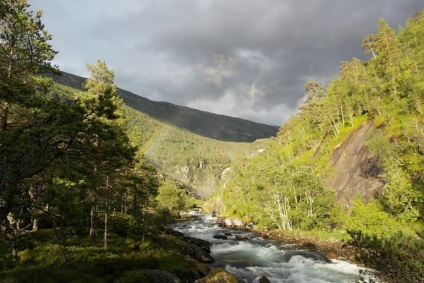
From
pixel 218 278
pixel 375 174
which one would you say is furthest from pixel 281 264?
pixel 375 174

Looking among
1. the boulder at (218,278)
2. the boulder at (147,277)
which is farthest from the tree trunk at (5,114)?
the boulder at (218,278)

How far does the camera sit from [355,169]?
57.8 meters

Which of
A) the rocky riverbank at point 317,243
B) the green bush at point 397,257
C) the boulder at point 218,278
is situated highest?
the green bush at point 397,257

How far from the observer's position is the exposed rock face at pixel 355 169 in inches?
2008

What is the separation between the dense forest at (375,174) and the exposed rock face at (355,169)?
18.1 inches

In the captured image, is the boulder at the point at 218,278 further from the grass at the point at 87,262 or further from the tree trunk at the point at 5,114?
A: the tree trunk at the point at 5,114

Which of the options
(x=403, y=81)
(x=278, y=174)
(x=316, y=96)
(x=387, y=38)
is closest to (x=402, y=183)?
(x=278, y=174)

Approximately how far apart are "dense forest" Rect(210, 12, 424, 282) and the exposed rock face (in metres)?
0.46

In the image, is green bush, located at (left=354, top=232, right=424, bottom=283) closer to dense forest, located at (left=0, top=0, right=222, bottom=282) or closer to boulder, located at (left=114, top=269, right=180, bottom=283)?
dense forest, located at (left=0, top=0, right=222, bottom=282)

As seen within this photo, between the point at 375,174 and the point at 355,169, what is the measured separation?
6.88 metres

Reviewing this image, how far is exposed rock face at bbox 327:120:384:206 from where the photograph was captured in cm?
5100

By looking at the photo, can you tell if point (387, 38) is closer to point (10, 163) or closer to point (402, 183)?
point (402, 183)

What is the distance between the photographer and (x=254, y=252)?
4316 centimetres

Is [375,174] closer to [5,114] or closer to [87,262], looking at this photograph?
[87,262]
